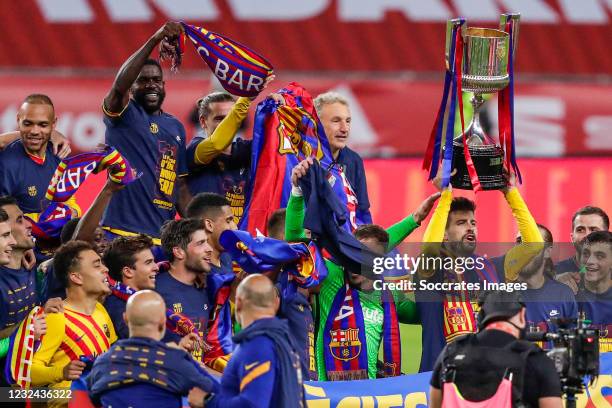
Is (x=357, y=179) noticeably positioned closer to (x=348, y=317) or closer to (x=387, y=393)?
(x=348, y=317)

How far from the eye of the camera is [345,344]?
27.7ft

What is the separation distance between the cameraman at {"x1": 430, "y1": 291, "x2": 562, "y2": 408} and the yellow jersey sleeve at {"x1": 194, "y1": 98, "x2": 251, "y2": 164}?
9.44 ft

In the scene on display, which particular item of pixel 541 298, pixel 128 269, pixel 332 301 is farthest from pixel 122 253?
pixel 541 298

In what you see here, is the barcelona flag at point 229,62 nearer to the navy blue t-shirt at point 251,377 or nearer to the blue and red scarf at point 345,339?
the blue and red scarf at point 345,339

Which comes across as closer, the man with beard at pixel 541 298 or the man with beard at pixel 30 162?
the man with beard at pixel 541 298

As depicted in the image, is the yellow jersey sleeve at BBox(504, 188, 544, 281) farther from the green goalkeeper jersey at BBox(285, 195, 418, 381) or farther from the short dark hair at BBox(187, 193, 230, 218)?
the short dark hair at BBox(187, 193, 230, 218)

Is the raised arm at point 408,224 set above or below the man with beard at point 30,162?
below

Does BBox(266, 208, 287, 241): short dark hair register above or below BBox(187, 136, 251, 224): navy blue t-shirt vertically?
below

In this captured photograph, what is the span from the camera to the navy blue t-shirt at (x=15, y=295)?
799cm

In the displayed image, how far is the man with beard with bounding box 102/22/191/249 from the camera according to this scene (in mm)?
9414

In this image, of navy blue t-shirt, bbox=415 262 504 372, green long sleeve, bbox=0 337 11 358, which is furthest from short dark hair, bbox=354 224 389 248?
green long sleeve, bbox=0 337 11 358

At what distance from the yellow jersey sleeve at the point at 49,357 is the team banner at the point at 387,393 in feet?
4.48

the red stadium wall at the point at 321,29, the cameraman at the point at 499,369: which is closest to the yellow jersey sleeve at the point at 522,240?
the cameraman at the point at 499,369

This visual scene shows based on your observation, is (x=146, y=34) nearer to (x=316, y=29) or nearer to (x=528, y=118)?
(x=316, y=29)
